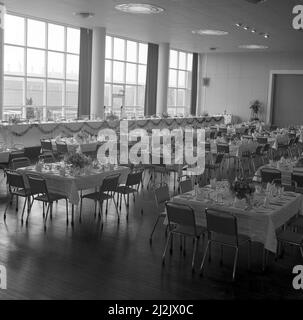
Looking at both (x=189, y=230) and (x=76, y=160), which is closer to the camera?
(x=189, y=230)

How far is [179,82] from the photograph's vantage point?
103ft

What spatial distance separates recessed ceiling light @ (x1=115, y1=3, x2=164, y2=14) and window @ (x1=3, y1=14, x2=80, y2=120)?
573cm

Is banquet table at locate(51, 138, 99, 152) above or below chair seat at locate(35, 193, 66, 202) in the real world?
above

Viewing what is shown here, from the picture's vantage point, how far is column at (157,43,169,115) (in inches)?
1015

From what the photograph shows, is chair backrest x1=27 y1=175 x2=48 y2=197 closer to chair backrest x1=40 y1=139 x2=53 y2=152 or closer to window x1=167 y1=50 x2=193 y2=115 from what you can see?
chair backrest x1=40 y1=139 x2=53 y2=152

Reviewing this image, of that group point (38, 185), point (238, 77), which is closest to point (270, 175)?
point (38, 185)

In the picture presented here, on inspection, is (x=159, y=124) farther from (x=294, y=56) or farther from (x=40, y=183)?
(x=40, y=183)

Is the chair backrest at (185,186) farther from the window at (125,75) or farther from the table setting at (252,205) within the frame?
the window at (125,75)

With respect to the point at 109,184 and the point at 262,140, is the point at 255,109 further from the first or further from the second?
the point at 109,184

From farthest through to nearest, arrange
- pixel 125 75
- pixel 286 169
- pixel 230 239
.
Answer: pixel 125 75 < pixel 286 169 < pixel 230 239

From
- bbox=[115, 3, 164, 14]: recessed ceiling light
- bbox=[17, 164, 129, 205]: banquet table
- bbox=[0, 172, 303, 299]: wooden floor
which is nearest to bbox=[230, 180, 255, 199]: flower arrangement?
bbox=[0, 172, 303, 299]: wooden floor

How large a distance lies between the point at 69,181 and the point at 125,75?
699 inches

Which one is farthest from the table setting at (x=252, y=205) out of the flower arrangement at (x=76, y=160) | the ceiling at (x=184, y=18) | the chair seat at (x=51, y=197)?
the ceiling at (x=184, y=18)

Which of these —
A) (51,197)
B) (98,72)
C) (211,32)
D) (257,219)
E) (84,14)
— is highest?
(211,32)
